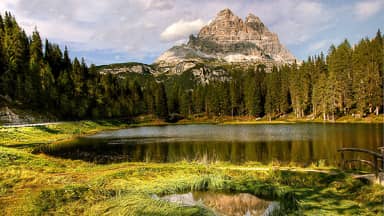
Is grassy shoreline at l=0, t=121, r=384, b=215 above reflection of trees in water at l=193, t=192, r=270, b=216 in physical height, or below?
above

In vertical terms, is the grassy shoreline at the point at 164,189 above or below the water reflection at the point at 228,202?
above

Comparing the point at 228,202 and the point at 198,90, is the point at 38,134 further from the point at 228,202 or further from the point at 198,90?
the point at 198,90

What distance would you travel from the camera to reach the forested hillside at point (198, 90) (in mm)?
83062

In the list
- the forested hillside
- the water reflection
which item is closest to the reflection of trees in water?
the water reflection

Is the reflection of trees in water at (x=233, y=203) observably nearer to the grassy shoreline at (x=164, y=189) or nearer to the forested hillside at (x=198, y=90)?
the grassy shoreline at (x=164, y=189)

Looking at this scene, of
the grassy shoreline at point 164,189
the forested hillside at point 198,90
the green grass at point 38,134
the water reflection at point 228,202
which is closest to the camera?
the grassy shoreline at point 164,189

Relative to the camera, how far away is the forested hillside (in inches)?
3270

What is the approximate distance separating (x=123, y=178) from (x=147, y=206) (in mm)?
7450

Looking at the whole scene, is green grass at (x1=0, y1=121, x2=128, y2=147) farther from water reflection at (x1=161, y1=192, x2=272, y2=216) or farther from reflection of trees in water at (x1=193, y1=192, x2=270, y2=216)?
reflection of trees in water at (x1=193, y1=192, x2=270, y2=216)

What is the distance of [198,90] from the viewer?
14575 centimetres

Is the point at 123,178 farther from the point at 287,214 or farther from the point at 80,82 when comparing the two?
the point at 80,82

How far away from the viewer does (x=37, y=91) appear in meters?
83.4

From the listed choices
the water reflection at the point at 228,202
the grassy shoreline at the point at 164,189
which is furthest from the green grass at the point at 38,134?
the water reflection at the point at 228,202

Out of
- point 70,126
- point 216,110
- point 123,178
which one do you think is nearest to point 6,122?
point 70,126
